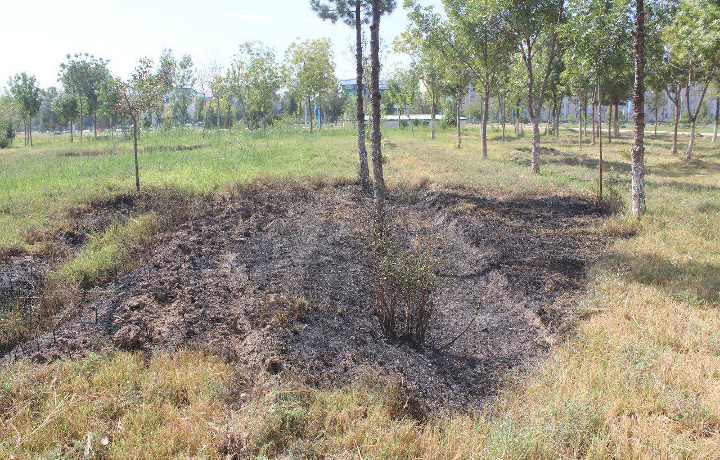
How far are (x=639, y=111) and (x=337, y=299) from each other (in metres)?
7.22

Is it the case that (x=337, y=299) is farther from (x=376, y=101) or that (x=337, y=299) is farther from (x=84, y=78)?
(x=84, y=78)

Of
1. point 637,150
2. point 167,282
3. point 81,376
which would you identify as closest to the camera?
point 81,376

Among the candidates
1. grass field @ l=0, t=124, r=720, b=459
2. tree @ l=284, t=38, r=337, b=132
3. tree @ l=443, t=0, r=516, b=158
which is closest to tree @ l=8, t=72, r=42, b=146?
tree @ l=284, t=38, r=337, b=132

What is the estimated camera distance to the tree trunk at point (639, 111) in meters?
8.83

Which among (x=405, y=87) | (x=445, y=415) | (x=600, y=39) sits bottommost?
(x=445, y=415)

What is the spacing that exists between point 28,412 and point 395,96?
41.8m

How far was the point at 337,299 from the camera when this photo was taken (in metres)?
6.11

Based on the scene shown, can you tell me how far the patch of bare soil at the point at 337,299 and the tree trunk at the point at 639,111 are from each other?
2.96 feet

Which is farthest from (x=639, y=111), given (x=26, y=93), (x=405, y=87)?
(x=26, y=93)

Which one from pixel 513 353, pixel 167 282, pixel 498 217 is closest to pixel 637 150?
pixel 498 217

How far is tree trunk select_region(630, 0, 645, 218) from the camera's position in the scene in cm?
883

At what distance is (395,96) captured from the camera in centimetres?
4266

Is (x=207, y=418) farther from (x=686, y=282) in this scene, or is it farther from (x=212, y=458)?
(x=686, y=282)

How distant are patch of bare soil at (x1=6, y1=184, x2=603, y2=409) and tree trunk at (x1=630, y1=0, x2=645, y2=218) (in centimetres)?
90
